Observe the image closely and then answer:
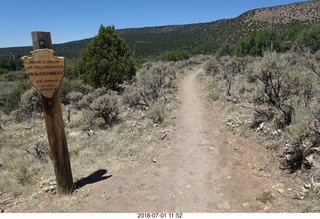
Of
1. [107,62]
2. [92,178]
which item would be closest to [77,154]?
[92,178]

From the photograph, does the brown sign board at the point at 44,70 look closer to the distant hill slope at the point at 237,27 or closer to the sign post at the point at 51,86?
the sign post at the point at 51,86

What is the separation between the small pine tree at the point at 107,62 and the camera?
1803 centimetres

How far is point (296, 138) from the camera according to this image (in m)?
5.52

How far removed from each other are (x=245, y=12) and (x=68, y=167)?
3675 inches

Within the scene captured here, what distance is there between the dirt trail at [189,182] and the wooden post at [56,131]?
0.48 m

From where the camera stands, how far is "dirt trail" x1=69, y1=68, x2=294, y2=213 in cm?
466

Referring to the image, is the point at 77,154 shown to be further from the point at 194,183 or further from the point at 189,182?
the point at 194,183

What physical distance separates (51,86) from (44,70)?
30 cm

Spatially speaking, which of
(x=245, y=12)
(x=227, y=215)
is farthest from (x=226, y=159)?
(x=245, y=12)

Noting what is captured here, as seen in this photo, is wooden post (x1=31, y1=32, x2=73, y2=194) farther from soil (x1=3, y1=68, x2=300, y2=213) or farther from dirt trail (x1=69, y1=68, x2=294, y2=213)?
dirt trail (x1=69, y1=68, x2=294, y2=213)

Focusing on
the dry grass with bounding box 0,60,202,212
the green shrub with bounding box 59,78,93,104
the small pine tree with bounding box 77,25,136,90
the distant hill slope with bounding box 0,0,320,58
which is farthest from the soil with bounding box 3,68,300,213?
the distant hill slope with bounding box 0,0,320,58

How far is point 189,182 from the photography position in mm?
5445

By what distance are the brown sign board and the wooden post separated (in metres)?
0.13

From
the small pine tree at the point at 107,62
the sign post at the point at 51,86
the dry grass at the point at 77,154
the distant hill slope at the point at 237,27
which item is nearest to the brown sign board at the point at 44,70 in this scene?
the sign post at the point at 51,86
